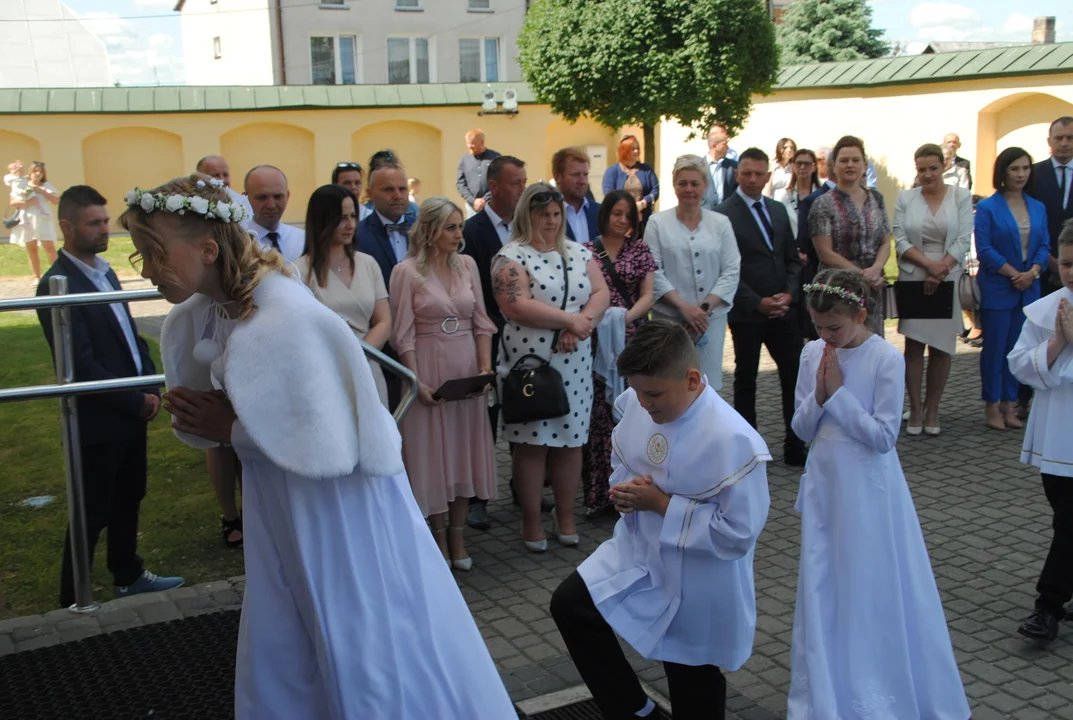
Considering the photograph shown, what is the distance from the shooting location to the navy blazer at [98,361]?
5121 mm

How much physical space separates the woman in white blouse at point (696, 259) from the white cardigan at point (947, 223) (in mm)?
1913

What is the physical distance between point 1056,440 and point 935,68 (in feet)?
66.5

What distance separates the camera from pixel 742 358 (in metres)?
8.01

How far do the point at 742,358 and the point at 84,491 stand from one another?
471 cm

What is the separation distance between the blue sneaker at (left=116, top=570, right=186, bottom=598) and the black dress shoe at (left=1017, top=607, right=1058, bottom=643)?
412 centimetres

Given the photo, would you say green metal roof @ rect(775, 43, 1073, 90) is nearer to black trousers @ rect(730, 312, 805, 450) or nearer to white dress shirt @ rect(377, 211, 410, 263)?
black trousers @ rect(730, 312, 805, 450)

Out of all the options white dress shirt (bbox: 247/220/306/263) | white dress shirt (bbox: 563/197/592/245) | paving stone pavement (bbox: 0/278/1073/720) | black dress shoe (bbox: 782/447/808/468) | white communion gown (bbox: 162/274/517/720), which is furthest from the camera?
black dress shoe (bbox: 782/447/808/468)

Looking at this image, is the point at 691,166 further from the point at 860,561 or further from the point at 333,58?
the point at 333,58


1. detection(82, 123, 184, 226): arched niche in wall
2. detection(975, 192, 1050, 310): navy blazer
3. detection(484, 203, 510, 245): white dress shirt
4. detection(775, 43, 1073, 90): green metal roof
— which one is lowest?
detection(975, 192, 1050, 310): navy blazer

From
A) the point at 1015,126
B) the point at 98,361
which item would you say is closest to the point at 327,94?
the point at 1015,126

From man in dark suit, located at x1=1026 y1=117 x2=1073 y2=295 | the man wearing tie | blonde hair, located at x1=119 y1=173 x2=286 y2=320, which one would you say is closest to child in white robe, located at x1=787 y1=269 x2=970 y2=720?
blonde hair, located at x1=119 y1=173 x2=286 y2=320

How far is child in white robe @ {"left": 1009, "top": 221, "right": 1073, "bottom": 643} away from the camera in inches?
189

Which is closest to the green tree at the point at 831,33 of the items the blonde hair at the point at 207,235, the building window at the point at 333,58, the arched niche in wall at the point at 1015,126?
the arched niche in wall at the point at 1015,126

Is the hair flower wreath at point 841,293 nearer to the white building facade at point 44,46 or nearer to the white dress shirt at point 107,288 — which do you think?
the white dress shirt at point 107,288
